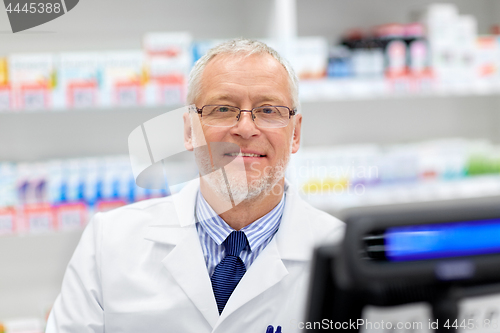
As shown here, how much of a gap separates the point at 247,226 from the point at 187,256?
0.20m

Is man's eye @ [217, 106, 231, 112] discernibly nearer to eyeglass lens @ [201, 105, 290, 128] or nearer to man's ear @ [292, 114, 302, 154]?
eyeglass lens @ [201, 105, 290, 128]

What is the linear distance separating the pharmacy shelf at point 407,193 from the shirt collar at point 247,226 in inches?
42.9

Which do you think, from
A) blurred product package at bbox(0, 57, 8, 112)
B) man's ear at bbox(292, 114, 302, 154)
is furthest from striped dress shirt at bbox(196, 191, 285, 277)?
blurred product package at bbox(0, 57, 8, 112)

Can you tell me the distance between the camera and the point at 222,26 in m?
2.88

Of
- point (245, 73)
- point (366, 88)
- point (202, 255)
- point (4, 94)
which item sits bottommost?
point (202, 255)

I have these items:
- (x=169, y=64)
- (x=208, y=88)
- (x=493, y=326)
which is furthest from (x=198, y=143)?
(x=493, y=326)

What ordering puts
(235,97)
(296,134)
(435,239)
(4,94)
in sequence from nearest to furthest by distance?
(435,239) < (235,97) < (296,134) < (4,94)

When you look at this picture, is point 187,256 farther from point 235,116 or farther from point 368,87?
point 368,87

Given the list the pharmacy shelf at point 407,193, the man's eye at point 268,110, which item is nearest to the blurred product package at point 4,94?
the man's eye at point 268,110

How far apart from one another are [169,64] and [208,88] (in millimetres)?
946

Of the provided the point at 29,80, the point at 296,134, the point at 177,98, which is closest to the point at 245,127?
the point at 296,134

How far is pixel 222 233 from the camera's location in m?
1.35

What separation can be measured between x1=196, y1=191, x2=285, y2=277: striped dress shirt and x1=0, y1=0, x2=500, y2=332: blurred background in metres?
0.71

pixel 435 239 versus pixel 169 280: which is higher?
pixel 435 239
